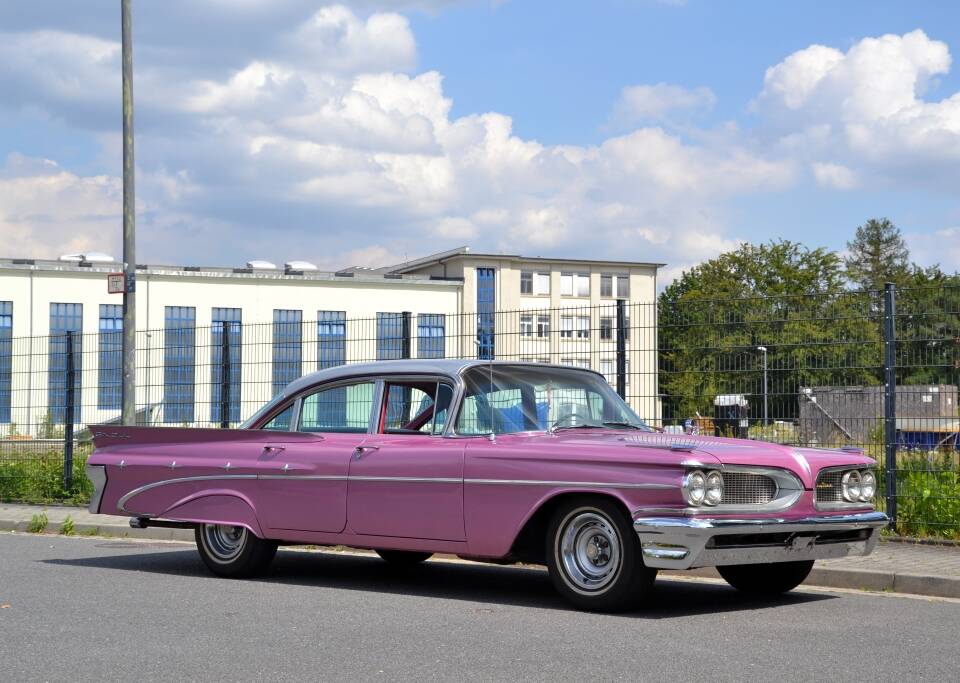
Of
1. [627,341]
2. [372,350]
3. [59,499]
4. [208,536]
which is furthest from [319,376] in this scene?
[59,499]

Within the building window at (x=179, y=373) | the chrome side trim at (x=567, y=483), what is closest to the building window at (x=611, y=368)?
the chrome side trim at (x=567, y=483)

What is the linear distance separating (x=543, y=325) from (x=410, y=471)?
6.23m

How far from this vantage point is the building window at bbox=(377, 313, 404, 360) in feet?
49.5

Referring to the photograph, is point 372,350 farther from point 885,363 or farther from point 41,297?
point 41,297

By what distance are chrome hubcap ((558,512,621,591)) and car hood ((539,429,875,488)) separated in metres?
0.48

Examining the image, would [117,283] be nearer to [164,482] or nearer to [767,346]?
[164,482]

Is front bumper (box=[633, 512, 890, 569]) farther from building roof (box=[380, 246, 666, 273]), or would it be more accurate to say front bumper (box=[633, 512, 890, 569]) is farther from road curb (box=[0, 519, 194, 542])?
building roof (box=[380, 246, 666, 273])

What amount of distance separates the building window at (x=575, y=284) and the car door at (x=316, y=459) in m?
89.2

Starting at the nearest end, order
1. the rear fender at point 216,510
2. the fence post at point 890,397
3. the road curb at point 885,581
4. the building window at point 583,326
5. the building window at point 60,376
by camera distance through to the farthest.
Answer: the road curb at point 885,581 → the rear fender at point 216,510 → the fence post at point 890,397 → the building window at point 583,326 → the building window at point 60,376

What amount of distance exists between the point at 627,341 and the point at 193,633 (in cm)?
739

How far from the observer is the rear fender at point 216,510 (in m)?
9.58

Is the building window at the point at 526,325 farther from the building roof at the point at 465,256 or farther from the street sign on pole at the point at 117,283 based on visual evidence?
the building roof at the point at 465,256

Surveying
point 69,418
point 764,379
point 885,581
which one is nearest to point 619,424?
point 885,581

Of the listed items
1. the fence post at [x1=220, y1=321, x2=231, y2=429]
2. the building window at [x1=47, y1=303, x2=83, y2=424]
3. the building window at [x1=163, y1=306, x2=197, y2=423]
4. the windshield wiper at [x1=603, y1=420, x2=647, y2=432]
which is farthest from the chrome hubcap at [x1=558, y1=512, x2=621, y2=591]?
the building window at [x1=47, y1=303, x2=83, y2=424]
